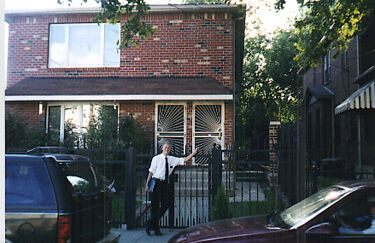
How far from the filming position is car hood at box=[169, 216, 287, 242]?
200 cm

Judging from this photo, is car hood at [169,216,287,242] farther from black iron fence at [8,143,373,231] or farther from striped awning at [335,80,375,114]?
striped awning at [335,80,375,114]

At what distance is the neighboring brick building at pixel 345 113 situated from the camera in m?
3.53

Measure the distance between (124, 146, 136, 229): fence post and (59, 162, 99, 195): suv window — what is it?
1.40m

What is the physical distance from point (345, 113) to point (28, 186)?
3955 millimetres

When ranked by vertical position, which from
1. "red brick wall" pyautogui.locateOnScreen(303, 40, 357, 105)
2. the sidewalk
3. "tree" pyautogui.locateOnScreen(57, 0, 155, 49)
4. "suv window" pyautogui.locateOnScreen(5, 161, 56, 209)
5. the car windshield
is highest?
"tree" pyautogui.locateOnScreen(57, 0, 155, 49)

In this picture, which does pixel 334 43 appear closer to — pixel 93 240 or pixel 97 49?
pixel 97 49

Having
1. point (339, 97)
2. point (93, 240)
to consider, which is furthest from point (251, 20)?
point (339, 97)

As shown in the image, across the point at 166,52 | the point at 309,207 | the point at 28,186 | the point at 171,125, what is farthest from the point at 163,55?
the point at 309,207

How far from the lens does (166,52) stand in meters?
3.64

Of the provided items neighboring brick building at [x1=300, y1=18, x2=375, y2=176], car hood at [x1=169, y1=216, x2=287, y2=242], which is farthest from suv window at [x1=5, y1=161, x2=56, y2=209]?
neighboring brick building at [x1=300, y1=18, x2=375, y2=176]

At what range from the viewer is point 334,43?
3.49 metres

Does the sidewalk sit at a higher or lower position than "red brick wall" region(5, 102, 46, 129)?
lower

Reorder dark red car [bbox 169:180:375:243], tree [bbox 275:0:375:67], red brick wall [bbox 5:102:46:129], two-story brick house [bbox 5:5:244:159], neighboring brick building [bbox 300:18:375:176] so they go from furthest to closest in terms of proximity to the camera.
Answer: neighboring brick building [bbox 300:18:375:176] < two-story brick house [bbox 5:5:244:159] < tree [bbox 275:0:375:67] < red brick wall [bbox 5:102:46:129] < dark red car [bbox 169:180:375:243]

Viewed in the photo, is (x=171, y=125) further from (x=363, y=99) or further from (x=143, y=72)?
(x=363, y=99)
